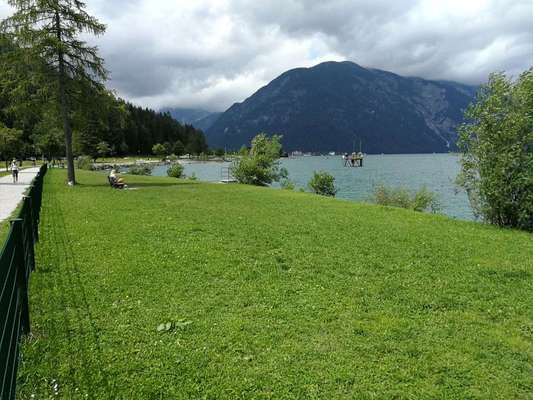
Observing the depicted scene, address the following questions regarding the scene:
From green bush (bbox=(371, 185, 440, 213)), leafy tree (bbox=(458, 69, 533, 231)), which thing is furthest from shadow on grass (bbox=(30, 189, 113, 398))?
green bush (bbox=(371, 185, 440, 213))

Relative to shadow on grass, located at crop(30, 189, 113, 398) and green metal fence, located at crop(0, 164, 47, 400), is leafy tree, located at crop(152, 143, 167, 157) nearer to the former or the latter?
shadow on grass, located at crop(30, 189, 113, 398)

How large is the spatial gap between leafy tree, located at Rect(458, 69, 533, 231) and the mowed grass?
13.0ft

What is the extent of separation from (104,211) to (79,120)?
17681mm

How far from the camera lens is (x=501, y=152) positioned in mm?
16750

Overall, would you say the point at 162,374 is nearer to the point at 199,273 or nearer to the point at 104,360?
the point at 104,360

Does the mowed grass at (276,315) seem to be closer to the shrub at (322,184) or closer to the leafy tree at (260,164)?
the shrub at (322,184)

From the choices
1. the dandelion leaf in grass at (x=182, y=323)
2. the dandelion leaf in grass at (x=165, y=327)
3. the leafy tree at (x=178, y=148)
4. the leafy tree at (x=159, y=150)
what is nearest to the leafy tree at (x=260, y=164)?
the dandelion leaf in grass at (x=182, y=323)

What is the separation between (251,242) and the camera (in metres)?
12.0

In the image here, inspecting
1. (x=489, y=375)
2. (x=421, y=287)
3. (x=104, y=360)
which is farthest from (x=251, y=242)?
(x=489, y=375)

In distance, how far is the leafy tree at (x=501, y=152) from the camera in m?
16.4

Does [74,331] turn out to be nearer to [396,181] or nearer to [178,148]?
[396,181]

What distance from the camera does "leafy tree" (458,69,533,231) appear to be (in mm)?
16359

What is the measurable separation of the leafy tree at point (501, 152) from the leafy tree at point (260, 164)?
32.1m

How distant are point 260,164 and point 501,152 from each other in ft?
112
